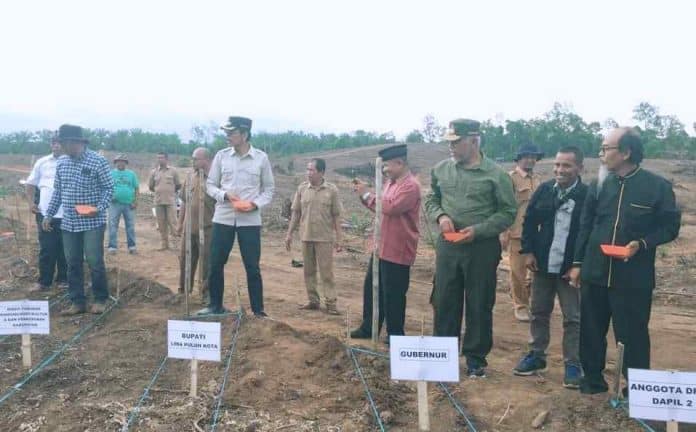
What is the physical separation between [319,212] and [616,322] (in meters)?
3.40

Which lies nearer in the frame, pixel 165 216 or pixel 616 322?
pixel 616 322

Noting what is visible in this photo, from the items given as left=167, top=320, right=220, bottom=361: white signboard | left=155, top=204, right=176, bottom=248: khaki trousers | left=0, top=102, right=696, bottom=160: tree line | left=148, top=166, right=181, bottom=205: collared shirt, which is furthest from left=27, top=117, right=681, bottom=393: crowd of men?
left=0, top=102, right=696, bottom=160: tree line

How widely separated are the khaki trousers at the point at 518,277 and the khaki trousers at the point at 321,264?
1.81m

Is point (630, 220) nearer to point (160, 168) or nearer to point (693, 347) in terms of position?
point (693, 347)

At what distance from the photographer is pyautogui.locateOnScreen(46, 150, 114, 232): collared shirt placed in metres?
5.86

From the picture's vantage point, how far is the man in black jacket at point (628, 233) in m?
3.67

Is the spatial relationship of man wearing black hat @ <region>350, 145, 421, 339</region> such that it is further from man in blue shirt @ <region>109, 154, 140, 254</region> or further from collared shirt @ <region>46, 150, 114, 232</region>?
man in blue shirt @ <region>109, 154, 140, 254</region>

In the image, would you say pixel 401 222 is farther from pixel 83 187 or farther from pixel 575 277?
pixel 83 187

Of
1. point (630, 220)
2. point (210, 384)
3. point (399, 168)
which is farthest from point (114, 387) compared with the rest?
point (630, 220)

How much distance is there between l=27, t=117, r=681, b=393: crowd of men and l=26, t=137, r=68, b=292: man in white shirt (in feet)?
1.37

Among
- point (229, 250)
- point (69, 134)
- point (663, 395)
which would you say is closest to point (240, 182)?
point (229, 250)

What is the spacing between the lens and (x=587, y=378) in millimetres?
4062

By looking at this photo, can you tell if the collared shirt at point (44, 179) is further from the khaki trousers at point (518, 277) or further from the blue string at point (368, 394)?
the khaki trousers at point (518, 277)

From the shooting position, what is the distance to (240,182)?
18.6 ft
